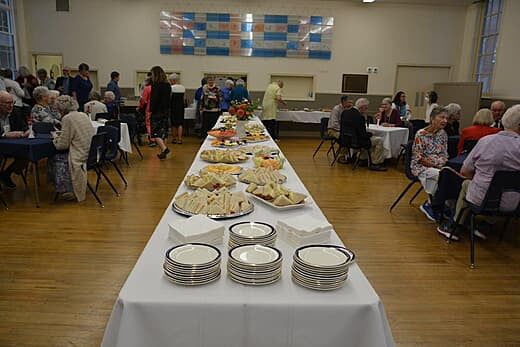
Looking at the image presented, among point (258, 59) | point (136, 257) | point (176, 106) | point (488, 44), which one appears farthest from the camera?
point (258, 59)

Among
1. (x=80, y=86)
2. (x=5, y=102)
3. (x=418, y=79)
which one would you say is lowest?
(x=5, y=102)

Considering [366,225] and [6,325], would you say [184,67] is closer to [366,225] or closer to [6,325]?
[366,225]

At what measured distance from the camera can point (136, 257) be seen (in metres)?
3.36

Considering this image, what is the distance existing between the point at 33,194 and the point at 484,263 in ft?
16.5

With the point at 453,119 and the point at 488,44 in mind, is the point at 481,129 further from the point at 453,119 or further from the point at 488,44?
the point at 488,44

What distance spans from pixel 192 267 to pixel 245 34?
1039 cm

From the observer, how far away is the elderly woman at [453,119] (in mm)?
5625

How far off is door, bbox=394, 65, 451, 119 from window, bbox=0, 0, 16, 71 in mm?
10148

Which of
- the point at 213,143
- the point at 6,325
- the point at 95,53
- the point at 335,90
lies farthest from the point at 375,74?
the point at 6,325

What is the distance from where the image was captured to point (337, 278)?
1371 millimetres

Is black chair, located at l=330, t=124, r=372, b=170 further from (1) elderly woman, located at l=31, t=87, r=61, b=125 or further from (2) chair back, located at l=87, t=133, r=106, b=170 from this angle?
(1) elderly woman, located at l=31, t=87, r=61, b=125

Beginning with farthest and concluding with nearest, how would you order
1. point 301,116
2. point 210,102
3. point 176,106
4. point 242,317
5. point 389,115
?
point 301,116 < point 210,102 < point 176,106 < point 389,115 < point 242,317

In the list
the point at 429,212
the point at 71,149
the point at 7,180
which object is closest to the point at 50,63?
the point at 7,180

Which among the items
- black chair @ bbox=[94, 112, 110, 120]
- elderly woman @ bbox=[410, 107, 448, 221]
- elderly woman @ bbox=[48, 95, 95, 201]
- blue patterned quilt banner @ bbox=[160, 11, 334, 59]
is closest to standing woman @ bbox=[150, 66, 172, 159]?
black chair @ bbox=[94, 112, 110, 120]
